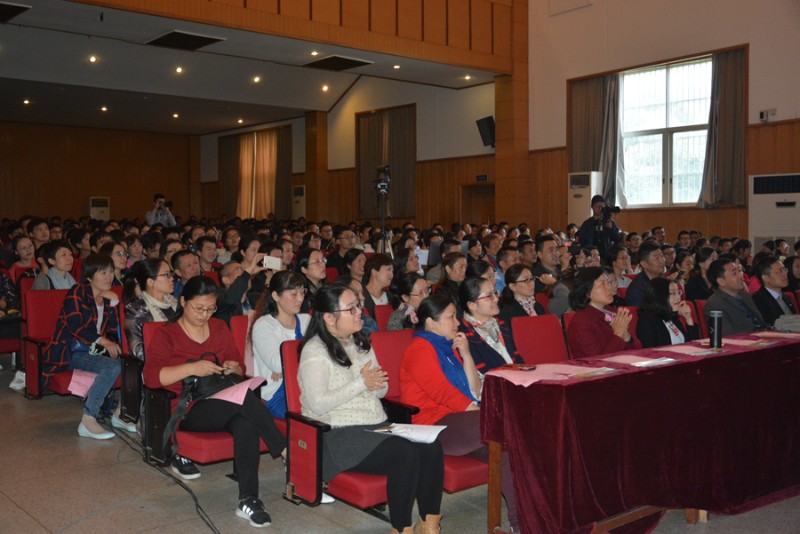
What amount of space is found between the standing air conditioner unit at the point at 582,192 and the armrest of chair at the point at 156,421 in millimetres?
10946

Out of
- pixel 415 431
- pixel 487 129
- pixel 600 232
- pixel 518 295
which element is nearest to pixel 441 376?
pixel 415 431

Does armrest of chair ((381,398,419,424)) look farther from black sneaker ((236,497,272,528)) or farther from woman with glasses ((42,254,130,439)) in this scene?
woman with glasses ((42,254,130,439))

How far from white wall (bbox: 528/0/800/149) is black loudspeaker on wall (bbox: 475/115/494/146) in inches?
35.5

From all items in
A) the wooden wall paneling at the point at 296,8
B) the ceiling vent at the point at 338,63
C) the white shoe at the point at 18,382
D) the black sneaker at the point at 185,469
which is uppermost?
the wooden wall paneling at the point at 296,8

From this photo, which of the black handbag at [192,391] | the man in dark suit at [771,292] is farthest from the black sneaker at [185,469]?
the man in dark suit at [771,292]

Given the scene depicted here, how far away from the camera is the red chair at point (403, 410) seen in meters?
2.99

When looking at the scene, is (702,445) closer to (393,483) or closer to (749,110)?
(393,483)

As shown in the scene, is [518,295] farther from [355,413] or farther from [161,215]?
[161,215]

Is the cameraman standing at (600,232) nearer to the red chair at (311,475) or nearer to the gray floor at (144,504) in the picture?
the gray floor at (144,504)

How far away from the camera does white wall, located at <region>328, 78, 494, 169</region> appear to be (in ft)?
51.7

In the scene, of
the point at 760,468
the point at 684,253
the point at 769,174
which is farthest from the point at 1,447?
the point at 769,174

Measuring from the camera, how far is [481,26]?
13641mm

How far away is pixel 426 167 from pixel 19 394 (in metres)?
12.4

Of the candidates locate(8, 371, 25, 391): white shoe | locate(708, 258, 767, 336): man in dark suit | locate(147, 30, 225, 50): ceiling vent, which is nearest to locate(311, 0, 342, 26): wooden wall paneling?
locate(147, 30, 225, 50): ceiling vent
